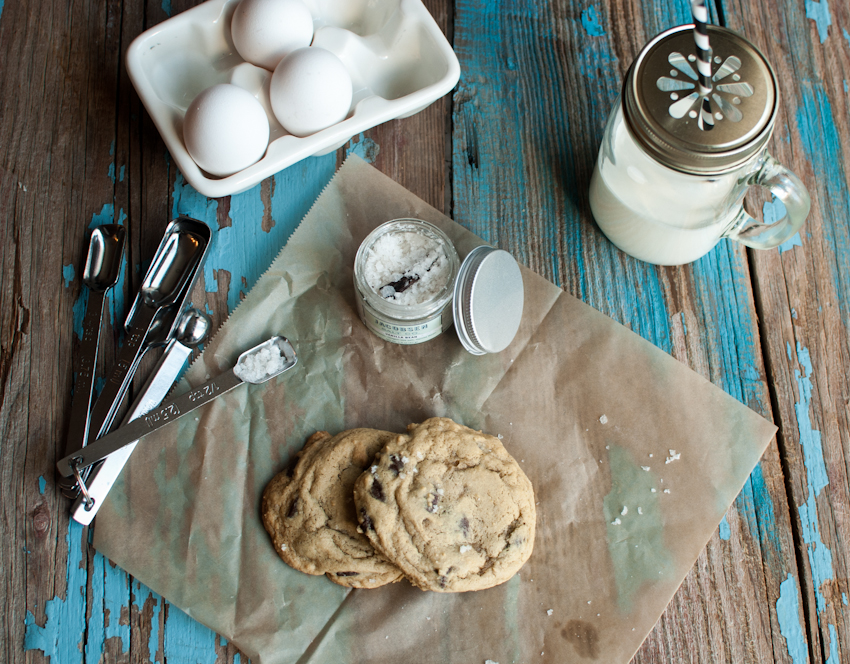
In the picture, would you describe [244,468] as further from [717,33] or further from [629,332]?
[717,33]

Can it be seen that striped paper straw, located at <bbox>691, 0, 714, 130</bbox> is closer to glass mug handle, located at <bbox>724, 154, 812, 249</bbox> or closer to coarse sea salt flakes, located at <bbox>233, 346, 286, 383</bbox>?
glass mug handle, located at <bbox>724, 154, 812, 249</bbox>

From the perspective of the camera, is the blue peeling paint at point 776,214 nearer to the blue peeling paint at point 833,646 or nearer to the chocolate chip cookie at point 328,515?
the blue peeling paint at point 833,646

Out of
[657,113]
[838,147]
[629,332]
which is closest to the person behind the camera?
[657,113]

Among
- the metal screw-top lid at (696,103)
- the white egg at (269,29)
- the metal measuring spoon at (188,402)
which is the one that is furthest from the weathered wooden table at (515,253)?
the metal screw-top lid at (696,103)

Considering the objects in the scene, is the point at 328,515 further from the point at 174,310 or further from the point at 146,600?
the point at 174,310

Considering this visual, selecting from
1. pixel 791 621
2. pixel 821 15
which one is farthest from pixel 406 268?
pixel 821 15

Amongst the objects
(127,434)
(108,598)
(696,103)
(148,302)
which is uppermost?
(696,103)

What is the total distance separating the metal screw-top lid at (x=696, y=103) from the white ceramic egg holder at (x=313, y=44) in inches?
15.1

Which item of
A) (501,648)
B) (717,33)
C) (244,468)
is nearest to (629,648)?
(501,648)

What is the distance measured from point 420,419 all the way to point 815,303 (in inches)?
34.5

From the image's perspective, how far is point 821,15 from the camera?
141cm

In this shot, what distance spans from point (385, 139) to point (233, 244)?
1.32 feet

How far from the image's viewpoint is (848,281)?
1318mm

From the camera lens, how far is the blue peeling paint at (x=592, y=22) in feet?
4.60
